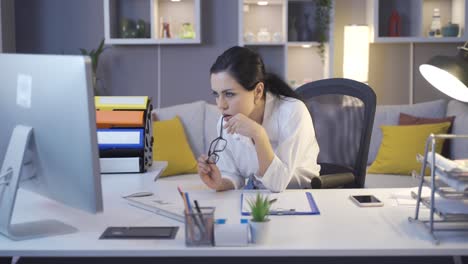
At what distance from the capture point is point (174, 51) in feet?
18.1

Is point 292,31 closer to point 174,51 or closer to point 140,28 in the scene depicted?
point 174,51

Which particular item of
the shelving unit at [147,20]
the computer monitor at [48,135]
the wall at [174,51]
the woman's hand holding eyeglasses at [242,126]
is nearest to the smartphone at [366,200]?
the woman's hand holding eyeglasses at [242,126]

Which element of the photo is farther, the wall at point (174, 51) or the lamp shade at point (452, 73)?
the wall at point (174, 51)

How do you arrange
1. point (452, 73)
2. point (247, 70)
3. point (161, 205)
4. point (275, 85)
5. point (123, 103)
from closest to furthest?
point (452, 73) < point (161, 205) < point (247, 70) < point (275, 85) < point (123, 103)

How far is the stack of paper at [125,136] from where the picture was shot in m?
2.66

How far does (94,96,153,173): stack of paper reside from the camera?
2664mm

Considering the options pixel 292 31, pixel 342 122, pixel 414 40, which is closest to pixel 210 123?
pixel 292 31

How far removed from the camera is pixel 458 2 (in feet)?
17.4

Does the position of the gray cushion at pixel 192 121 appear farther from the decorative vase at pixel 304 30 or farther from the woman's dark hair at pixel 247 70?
the woman's dark hair at pixel 247 70

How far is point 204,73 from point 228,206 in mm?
3582

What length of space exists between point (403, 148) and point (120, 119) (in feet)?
7.98

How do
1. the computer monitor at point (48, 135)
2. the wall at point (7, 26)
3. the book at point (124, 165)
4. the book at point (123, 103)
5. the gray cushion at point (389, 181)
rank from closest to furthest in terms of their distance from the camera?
the computer monitor at point (48, 135)
the book at point (124, 165)
the book at point (123, 103)
the gray cushion at point (389, 181)
the wall at point (7, 26)

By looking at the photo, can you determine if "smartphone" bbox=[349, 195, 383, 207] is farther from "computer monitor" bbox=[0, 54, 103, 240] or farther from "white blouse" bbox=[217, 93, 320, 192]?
"computer monitor" bbox=[0, 54, 103, 240]

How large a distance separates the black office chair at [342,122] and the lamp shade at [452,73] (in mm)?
625
